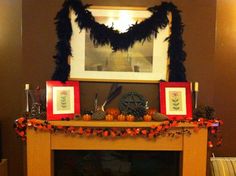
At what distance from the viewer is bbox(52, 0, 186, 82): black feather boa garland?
7.77 feet

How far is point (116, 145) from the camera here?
7.48 feet

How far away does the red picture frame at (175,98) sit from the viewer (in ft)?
7.86

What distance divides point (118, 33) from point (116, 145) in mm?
1066

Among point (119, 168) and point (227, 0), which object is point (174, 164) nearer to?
point (119, 168)

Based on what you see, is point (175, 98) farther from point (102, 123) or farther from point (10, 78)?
point (10, 78)

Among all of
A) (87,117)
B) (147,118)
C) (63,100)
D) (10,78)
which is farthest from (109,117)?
(10,78)

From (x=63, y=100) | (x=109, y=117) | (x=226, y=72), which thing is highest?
(x=226, y=72)

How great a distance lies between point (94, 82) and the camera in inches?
96.0

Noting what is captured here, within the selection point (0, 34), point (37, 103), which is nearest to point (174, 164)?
point (37, 103)

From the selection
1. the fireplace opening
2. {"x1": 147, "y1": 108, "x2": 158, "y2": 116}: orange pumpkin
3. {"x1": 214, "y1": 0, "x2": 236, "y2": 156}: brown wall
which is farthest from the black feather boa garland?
the fireplace opening

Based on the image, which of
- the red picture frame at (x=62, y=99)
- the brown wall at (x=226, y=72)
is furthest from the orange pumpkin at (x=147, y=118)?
the brown wall at (x=226, y=72)

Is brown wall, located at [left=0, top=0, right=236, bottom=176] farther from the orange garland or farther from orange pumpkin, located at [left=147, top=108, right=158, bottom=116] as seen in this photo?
the orange garland

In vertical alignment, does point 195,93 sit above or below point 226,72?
below

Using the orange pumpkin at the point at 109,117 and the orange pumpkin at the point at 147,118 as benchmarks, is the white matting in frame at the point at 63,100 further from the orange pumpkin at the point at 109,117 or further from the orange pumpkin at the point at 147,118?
the orange pumpkin at the point at 147,118
